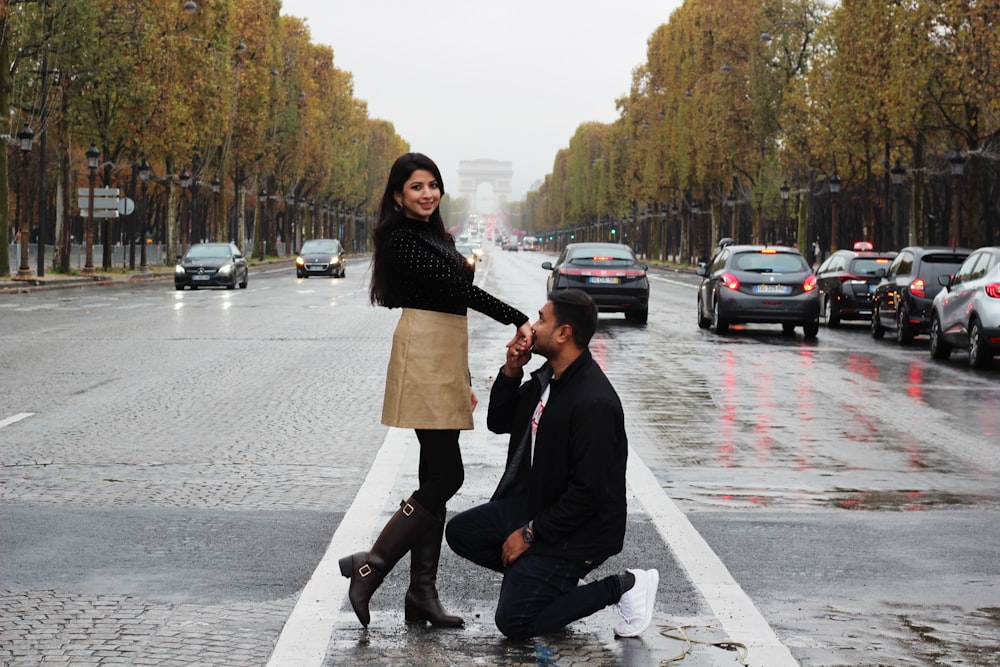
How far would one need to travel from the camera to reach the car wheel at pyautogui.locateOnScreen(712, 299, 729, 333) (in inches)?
1037

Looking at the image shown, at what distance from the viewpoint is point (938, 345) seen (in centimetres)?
2119

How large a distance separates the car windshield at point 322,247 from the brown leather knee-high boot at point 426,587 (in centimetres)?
5410

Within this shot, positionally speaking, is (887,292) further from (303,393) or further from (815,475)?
(815,475)

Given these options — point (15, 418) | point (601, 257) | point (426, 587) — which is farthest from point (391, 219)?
point (601, 257)

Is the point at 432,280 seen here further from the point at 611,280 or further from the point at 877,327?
the point at 611,280

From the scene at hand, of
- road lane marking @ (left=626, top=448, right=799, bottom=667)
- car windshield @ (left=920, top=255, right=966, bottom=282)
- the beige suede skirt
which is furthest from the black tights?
car windshield @ (left=920, top=255, right=966, bottom=282)

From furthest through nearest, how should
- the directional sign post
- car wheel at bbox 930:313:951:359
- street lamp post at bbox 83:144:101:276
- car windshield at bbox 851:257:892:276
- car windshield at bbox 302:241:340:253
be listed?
car windshield at bbox 302:241:340:253, the directional sign post, street lamp post at bbox 83:144:101:276, car windshield at bbox 851:257:892:276, car wheel at bbox 930:313:951:359

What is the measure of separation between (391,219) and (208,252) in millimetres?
41423

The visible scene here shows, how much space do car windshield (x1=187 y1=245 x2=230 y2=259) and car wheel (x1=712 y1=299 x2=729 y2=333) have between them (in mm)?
22649

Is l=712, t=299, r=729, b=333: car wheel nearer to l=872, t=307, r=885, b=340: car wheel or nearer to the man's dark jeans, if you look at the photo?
l=872, t=307, r=885, b=340: car wheel

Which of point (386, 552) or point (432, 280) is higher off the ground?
point (432, 280)

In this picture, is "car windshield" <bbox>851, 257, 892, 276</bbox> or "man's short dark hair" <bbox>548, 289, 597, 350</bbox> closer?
"man's short dark hair" <bbox>548, 289, 597, 350</bbox>

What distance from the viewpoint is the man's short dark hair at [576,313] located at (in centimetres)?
Result: 566

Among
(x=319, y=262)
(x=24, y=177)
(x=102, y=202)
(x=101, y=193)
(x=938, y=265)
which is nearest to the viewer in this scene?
(x=938, y=265)
